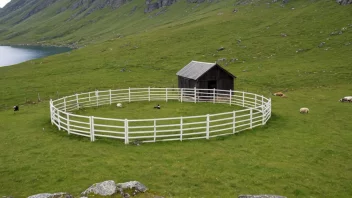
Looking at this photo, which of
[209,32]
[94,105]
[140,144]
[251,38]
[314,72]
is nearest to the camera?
[140,144]

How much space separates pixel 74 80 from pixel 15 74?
16.8 m

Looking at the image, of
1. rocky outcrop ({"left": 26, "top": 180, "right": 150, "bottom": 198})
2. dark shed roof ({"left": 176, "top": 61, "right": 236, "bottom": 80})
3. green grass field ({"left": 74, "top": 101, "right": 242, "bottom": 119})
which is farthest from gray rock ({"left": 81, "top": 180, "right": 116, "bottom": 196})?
dark shed roof ({"left": 176, "top": 61, "right": 236, "bottom": 80})

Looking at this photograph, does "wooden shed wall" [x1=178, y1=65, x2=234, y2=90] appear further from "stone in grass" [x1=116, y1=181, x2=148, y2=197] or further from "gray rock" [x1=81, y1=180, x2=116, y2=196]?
"gray rock" [x1=81, y1=180, x2=116, y2=196]

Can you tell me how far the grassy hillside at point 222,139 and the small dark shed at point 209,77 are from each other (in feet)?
19.9

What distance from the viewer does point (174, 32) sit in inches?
3745

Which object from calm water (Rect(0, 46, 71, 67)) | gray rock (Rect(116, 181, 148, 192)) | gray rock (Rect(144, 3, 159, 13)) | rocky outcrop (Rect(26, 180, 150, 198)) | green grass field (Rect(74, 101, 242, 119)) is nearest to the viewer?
rocky outcrop (Rect(26, 180, 150, 198))

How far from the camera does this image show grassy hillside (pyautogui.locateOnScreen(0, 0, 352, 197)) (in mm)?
15055

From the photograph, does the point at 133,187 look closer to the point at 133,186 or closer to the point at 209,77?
the point at 133,186

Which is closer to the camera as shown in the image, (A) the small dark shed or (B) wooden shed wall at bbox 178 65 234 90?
(A) the small dark shed

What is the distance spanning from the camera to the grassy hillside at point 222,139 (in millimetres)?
15055

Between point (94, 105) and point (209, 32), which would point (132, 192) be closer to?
point (94, 105)

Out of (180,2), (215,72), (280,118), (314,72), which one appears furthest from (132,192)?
(180,2)

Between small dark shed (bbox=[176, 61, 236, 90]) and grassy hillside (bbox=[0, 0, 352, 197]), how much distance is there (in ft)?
19.9

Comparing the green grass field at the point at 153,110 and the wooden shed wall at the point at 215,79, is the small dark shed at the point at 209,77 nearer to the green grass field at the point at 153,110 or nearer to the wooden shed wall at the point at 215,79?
the wooden shed wall at the point at 215,79
